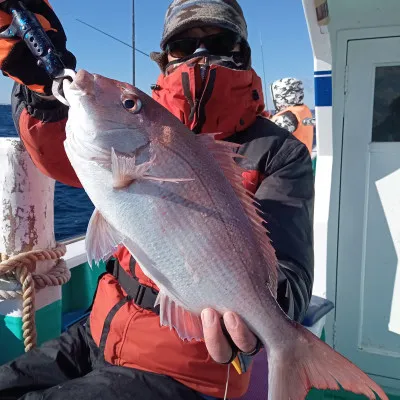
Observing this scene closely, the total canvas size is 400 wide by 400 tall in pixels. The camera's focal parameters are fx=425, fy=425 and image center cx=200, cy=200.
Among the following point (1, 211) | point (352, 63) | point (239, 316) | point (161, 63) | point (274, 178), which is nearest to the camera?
point (239, 316)

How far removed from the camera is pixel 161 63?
94.3 inches

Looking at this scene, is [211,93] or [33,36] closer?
[33,36]

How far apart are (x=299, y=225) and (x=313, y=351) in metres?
0.57

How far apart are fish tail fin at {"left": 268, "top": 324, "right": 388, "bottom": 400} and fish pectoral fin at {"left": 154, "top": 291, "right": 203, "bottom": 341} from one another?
253 mm

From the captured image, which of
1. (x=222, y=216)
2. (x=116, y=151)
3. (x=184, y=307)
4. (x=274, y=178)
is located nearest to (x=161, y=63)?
(x=274, y=178)

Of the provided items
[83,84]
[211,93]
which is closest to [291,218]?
[211,93]

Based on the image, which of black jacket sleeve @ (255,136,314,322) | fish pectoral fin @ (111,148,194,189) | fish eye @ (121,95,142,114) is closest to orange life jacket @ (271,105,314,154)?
black jacket sleeve @ (255,136,314,322)

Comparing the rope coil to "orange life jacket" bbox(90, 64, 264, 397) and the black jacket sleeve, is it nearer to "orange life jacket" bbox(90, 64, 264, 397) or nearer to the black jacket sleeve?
"orange life jacket" bbox(90, 64, 264, 397)

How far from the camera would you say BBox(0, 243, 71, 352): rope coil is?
8.56 feet

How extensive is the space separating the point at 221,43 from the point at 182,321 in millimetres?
1406

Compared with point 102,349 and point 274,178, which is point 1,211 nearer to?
point 102,349

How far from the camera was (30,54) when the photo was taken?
183 centimetres

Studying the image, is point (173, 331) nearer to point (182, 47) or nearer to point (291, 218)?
point (291, 218)

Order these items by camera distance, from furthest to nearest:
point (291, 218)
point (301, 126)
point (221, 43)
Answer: point (301, 126)
point (221, 43)
point (291, 218)
